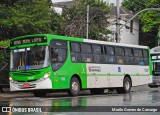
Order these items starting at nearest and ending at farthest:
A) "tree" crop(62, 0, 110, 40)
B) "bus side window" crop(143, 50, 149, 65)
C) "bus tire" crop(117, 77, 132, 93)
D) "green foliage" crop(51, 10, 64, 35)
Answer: "bus tire" crop(117, 77, 132, 93), "bus side window" crop(143, 50, 149, 65), "green foliage" crop(51, 10, 64, 35), "tree" crop(62, 0, 110, 40)

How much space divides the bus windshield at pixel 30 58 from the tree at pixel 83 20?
62.4ft

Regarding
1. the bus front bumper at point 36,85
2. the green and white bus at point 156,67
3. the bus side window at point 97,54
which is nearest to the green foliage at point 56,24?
the green and white bus at point 156,67

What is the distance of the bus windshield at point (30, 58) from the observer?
20750 millimetres

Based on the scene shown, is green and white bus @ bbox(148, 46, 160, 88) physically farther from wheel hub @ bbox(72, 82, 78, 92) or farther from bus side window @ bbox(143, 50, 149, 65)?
wheel hub @ bbox(72, 82, 78, 92)

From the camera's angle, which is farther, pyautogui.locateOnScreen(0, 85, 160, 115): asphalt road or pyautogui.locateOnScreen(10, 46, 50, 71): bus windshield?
pyautogui.locateOnScreen(10, 46, 50, 71): bus windshield

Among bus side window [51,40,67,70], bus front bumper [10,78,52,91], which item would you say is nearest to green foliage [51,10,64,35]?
bus side window [51,40,67,70]

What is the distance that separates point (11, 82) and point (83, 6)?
23944 millimetres

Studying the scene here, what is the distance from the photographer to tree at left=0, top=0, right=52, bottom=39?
31.7m

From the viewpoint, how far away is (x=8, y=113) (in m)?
12.7

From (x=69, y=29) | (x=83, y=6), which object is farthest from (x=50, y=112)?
(x=83, y=6)

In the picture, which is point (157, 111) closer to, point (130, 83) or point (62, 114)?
point (62, 114)

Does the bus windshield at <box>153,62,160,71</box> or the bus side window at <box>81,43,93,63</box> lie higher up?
the bus side window at <box>81,43,93,63</box>

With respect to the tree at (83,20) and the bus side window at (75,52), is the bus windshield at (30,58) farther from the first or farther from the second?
the tree at (83,20)

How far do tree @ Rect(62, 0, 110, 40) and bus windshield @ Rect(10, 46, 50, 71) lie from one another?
1902 cm
